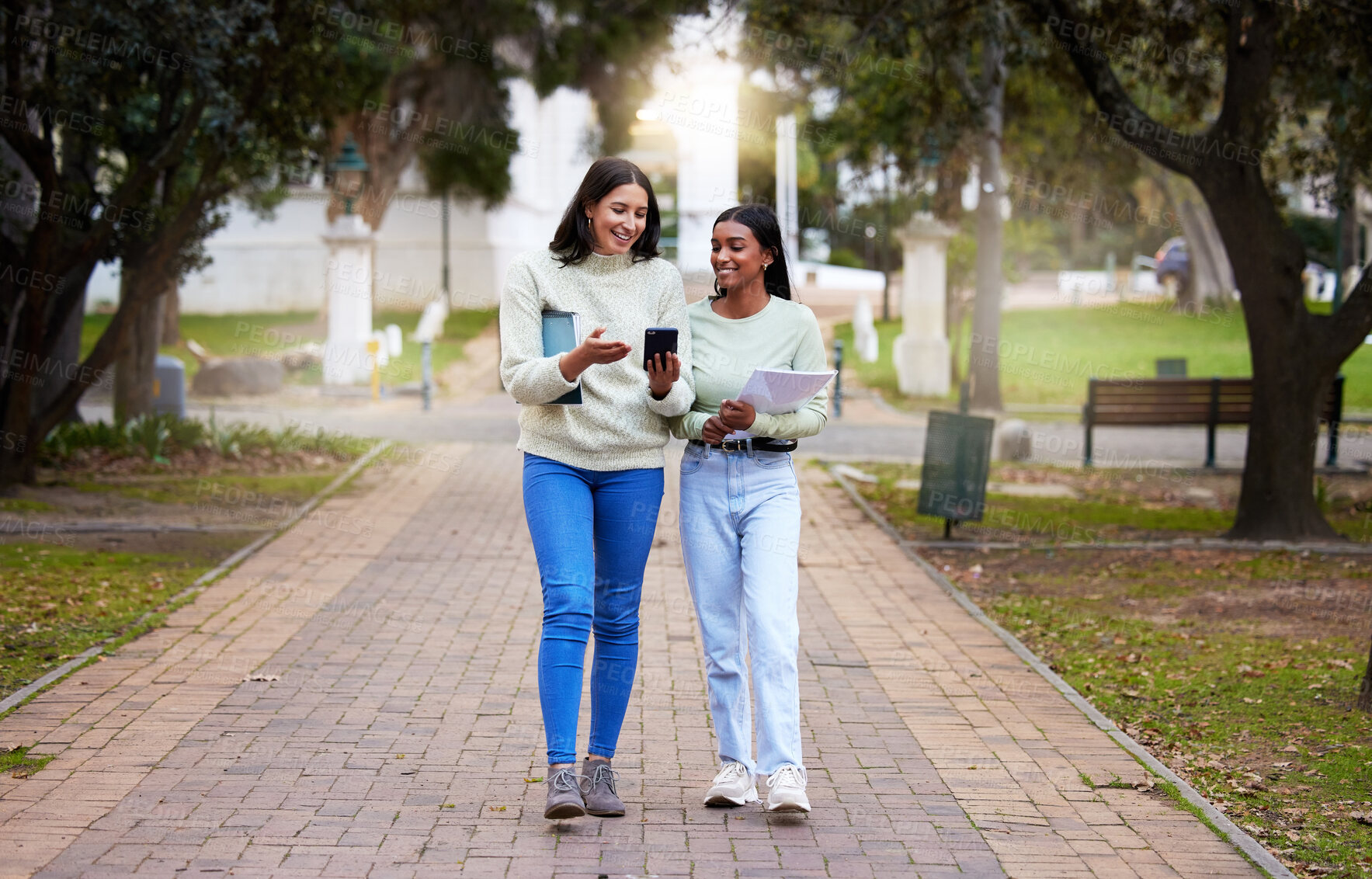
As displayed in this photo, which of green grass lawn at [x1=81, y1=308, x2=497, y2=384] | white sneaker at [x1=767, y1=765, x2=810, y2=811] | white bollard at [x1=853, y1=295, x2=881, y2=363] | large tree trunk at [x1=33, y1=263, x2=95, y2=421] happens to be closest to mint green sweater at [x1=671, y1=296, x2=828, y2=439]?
white sneaker at [x1=767, y1=765, x2=810, y2=811]

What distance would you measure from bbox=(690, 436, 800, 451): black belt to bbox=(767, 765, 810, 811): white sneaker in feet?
3.21

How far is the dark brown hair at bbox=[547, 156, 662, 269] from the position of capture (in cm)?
448

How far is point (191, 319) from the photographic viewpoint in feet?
110

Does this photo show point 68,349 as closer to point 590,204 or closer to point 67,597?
point 67,597

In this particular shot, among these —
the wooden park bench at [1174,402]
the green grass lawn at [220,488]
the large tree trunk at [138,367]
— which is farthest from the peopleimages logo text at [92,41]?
the wooden park bench at [1174,402]

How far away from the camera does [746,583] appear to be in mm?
4664

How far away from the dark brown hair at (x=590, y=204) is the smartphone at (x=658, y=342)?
386mm

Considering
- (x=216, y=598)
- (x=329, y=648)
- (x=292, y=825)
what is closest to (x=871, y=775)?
(x=292, y=825)

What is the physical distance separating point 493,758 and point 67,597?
3.83 meters

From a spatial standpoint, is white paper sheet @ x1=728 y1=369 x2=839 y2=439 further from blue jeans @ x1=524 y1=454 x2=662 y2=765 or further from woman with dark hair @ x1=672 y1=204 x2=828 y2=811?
blue jeans @ x1=524 y1=454 x2=662 y2=765

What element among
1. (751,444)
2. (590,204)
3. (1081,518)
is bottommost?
(1081,518)

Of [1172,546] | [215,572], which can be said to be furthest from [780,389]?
[1172,546]

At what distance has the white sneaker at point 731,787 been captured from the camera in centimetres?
475

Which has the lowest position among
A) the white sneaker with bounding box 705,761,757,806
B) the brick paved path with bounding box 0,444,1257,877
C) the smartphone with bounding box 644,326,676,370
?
the brick paved path with bounding box 0,444,1257,877
